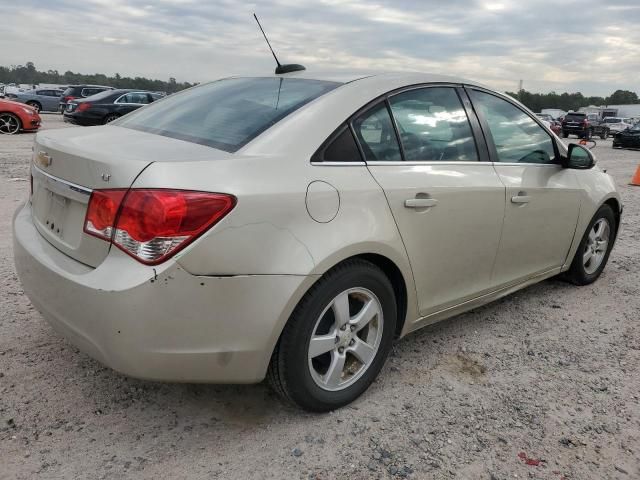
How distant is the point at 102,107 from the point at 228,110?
56.9 feet

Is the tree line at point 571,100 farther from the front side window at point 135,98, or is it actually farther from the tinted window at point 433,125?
the tinted window at point 433,125

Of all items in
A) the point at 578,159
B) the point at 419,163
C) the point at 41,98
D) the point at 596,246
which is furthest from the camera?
the point at 41,98

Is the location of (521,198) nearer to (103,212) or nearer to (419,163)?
(419,163)

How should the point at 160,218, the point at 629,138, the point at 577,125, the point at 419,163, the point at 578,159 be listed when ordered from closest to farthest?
the point at 160,218 → the point at 419,163 → the point at 578,159 → the point at 629,138 → the point at 577,125

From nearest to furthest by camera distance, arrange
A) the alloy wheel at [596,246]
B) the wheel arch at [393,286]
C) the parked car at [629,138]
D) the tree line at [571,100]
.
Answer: the wheel arch at [393,286]
the alloy wheel at [596,246]
the parked car at [629,138]
the tree line at [571,100]

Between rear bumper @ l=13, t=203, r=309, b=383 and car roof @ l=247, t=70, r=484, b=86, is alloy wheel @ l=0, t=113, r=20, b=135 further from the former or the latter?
rear bumper @ l=13, t=203, r=309, b=383

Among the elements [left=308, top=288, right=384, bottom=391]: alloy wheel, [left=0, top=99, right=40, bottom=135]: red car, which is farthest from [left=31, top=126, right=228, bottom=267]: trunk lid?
[left=0, top=99, right=40, bottom=135]: red car

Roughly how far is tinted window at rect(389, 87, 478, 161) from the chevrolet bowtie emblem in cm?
164

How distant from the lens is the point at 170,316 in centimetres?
205

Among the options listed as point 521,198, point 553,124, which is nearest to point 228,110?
point 521,198

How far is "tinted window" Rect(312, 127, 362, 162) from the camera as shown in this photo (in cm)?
245

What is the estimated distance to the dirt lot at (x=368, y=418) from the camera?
2.27 m

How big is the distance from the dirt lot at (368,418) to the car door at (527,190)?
0.54m

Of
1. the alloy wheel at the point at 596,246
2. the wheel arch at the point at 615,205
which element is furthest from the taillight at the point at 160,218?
the wheel arch at the point at 615,205
